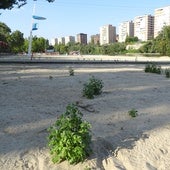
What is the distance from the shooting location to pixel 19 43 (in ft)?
353

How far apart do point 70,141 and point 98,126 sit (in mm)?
2050

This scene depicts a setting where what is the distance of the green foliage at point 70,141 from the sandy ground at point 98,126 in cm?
13

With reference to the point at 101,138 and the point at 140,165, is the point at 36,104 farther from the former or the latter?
the point at 140,165

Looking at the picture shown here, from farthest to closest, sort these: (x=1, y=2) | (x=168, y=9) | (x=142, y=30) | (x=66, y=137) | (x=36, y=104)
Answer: (x=142, y=30) < (x=168, y=9) < (x=1, y=2) < (x=36, y=104) < (x=66, y=137)

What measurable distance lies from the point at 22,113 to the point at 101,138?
95.8 inches

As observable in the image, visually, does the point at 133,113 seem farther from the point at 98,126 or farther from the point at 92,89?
the point at 92,89

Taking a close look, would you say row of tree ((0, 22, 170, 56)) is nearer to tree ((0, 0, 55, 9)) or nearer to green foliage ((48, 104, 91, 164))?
tree ((0, 0, 55, 9))

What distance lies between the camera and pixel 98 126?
27.3 feet

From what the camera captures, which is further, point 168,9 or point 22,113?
point 168,9

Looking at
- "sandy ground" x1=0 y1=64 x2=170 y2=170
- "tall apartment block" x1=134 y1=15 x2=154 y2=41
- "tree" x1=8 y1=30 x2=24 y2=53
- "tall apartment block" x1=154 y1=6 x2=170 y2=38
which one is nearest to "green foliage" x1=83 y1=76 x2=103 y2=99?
"sandy ground" x1=0 y1=64 x2=170 y2=170

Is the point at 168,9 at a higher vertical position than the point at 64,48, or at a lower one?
higher

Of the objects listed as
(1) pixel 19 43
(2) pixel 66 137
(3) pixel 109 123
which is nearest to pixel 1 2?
(3) pixel 109 123

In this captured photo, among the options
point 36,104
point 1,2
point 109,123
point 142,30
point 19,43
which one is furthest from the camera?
point 142,30

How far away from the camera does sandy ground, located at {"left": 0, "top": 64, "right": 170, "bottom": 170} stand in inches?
261
